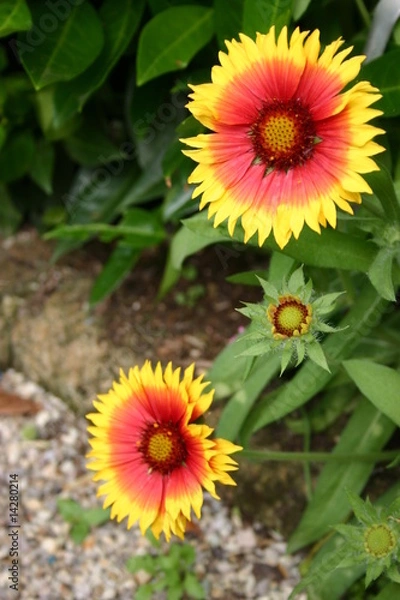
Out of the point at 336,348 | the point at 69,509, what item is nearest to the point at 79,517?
the point at 69,509

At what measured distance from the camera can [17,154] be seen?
212cm

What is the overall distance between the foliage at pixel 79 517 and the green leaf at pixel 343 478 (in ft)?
1.47

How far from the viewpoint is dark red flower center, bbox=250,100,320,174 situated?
115 cm

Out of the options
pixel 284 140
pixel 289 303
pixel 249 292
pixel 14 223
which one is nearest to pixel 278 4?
pixel 284 140

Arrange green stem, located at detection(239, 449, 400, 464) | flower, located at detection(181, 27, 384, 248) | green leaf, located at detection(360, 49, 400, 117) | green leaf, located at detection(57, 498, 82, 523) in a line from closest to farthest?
flower, located at detection(181, 27, 384, 248), green stem, located at detection(239, 449, 400, 464), green leaf, located at detection(360, 49, 400, 117), green leaf, located at detection(57, 498, 82, 523)

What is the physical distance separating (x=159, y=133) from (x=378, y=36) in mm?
629

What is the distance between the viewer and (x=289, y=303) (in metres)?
1.17

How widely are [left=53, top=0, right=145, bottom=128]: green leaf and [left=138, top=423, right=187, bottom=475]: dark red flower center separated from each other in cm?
78

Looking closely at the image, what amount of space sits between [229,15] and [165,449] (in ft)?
2.80

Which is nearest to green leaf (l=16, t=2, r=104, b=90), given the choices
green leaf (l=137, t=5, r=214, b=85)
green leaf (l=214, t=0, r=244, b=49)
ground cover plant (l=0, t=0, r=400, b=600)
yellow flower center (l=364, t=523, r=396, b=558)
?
ground cover plant (l=0, t=0, r=400, b=600)

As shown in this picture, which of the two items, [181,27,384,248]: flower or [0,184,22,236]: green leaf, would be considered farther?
[0,184,22,236]: green leaf

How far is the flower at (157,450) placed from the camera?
1229mm

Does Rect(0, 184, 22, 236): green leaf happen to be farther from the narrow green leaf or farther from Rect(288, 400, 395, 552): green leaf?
the narrow green leaf

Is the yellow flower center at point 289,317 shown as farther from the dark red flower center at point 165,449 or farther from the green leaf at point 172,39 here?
the green leaf at point 172,39
